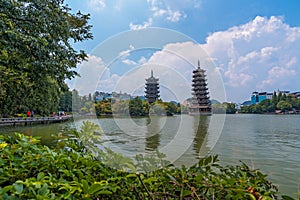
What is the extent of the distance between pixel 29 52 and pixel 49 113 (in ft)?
68.9

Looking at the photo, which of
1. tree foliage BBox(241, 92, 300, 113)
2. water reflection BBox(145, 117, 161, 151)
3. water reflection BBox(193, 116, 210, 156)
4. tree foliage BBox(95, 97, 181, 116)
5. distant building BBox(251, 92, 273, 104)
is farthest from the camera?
distant building BBox(251, 92, 273, 104)

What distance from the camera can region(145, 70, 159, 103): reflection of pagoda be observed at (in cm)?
187

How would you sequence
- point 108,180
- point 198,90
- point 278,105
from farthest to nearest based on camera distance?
point 278,105 < point 198,90 < point 108,180

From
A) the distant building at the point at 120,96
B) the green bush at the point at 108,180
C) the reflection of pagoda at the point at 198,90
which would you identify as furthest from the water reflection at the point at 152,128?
the green bush at the point at 108,180

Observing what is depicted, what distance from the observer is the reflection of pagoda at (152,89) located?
1872mm

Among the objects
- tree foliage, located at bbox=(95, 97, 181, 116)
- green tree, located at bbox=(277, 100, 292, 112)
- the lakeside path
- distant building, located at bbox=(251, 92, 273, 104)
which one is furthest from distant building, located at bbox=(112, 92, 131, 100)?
distant building, located at bbox=(251, 92, 273, 104)

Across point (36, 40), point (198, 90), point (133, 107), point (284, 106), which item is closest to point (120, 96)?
point (133, 107)

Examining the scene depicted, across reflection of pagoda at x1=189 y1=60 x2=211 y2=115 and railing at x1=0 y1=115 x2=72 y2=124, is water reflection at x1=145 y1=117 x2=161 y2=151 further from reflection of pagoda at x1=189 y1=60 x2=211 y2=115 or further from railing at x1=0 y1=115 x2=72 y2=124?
railing at x1=0 y1=115 x2=72 y2=124

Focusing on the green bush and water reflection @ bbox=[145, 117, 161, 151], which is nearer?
the green bush

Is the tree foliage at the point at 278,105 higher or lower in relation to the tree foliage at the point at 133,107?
higher

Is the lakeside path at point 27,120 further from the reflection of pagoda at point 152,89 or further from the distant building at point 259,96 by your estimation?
the distant building at point 259,96

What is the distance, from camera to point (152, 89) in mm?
2182

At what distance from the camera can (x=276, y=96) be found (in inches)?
1959

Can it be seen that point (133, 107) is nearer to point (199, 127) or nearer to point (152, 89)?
point (152, 89)
